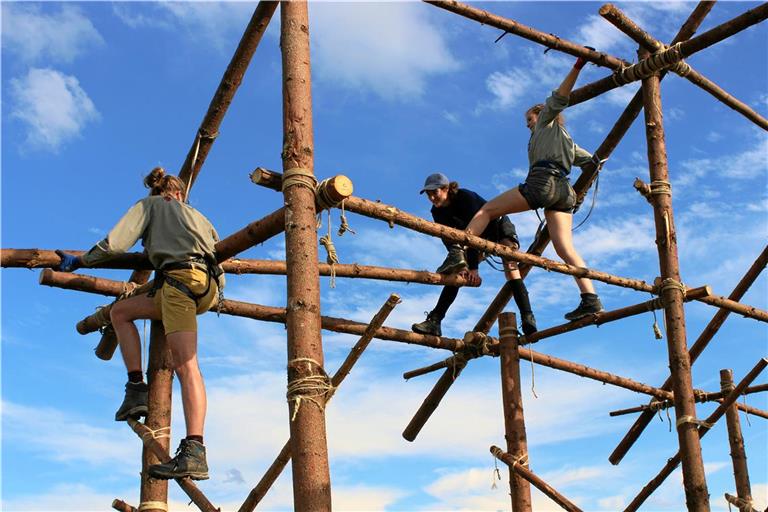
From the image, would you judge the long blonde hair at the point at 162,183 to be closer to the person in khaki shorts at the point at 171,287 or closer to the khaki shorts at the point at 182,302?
the person in khaki shorts at the point at 171,287

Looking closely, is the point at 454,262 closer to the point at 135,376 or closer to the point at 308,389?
the point at 135,376

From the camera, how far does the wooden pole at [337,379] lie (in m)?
4.96

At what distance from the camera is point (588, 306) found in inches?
287

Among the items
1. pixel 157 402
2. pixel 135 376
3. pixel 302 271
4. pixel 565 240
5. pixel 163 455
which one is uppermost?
pixel 565 240

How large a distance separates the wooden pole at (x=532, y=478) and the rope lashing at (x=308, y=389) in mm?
3573

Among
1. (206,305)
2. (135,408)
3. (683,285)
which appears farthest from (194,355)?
(683,285)

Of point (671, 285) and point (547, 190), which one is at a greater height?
point (547, 190)

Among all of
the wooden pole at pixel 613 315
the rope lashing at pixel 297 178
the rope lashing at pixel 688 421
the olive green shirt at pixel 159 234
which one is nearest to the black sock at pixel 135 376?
the olive green shirt at pixel 159 234

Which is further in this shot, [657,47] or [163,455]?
[657,47]

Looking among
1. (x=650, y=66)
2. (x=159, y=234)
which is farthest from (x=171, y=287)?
(x=650, y=66)

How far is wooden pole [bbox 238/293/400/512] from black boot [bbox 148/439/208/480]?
48cm

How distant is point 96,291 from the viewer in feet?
19.6

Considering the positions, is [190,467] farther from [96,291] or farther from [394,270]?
[394,270]

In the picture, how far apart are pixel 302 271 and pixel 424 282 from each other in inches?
103
